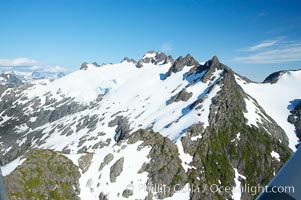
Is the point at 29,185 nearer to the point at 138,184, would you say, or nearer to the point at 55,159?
the point at 55,159

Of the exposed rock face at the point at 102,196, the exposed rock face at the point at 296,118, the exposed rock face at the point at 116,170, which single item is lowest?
the exposed rock face at the point at 102,196

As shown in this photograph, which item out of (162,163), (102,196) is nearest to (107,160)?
(102,196)

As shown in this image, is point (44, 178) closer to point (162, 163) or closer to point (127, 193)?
point (127, 193)

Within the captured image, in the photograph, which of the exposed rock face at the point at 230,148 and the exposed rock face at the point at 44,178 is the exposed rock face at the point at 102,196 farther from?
the exposed rock face at the point at 230,148

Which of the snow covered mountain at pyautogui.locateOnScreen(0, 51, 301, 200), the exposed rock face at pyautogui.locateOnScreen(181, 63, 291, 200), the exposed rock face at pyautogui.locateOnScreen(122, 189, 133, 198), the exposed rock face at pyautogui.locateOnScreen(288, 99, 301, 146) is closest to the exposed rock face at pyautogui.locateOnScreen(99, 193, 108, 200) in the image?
the snow covered mountain at pyautogui.locateOnScreen(0, 51, 301, 200)

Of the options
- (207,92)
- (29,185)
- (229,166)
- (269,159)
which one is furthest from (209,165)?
(29,185)

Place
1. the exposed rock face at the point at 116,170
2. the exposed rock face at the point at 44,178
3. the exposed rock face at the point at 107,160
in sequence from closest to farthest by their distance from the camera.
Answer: the exposed rock face at the point at 44,178 → the exposed rock face at the point at 116,170 → the exposed rock face at the point at 107,160

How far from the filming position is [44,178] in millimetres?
106875

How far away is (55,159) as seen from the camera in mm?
113875

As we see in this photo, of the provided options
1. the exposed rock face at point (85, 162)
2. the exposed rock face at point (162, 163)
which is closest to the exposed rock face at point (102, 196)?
the exposed rock face at point (85, 162)

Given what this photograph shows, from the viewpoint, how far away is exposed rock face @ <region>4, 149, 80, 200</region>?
99569mm

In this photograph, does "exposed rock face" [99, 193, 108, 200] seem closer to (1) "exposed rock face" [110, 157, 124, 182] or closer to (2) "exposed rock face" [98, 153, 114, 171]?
(1) "exposed rock face" [110, 157, 124, 182]

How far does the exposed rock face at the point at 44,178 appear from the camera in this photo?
99569 millimetres

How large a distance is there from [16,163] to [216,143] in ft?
300
